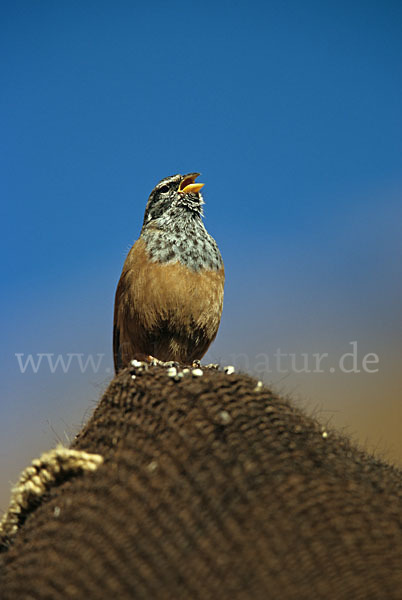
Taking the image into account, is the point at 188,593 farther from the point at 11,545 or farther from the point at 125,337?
the point at 125,337

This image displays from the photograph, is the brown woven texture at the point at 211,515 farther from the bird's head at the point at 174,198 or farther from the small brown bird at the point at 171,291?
the bird's head at the point at 174,198

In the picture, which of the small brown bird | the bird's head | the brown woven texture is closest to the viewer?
the brown woven texture

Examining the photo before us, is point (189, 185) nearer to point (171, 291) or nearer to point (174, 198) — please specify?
point (174, 198)

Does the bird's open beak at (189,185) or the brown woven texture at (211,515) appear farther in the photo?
the bird's open beak at (189,185)

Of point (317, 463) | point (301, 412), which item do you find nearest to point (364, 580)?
point (317, 463)

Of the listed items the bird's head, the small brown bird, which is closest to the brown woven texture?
the small brown bird

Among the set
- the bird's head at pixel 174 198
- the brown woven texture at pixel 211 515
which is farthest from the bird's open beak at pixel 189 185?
the brown woven texture at pixel 211 515

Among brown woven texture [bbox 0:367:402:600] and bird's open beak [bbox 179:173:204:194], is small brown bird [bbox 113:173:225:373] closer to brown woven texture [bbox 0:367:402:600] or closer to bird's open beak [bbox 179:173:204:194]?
bird's open beak [bbox 179:173:204:194]
